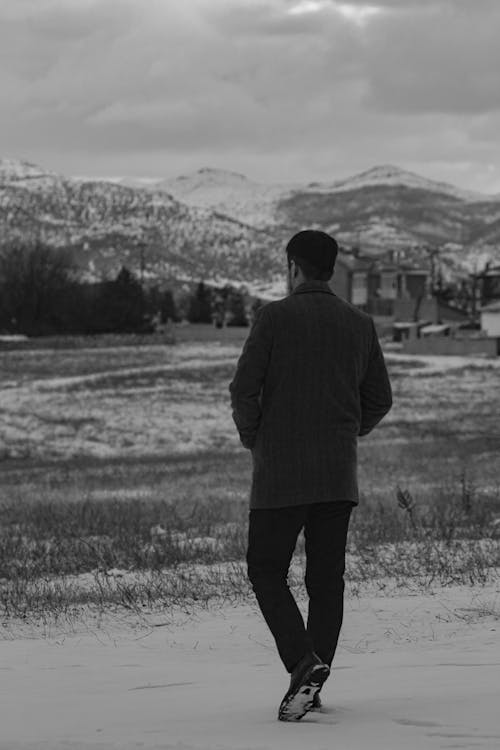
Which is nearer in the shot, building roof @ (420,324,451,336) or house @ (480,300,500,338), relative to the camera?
house @ (480,300,500,338)

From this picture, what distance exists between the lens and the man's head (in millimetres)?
6133

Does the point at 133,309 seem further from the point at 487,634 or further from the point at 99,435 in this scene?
the point at 487,634

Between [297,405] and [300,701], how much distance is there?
127 centimetres

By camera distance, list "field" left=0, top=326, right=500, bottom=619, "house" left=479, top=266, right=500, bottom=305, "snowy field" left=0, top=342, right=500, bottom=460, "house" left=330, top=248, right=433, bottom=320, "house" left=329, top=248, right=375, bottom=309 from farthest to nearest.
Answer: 1. "house" left=329, top=248, right=375, bottom=309
2. "house" left=330, top=248, right=433, bottom=320
3. "house" left=479, top=266, right=500, bottom=305
4. "snowy field" left=0, top=342, right=500, bottom=460
5. "field" left=0, top=326, right=500, bottom=619

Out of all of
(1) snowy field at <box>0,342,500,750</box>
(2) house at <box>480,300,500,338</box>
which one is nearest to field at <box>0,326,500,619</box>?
(1) snowy field at <box>0,342,500,750</box>

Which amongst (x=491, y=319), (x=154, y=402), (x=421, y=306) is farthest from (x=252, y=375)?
(x=421, y=306)

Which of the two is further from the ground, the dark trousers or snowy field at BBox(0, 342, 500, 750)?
the dark trousers

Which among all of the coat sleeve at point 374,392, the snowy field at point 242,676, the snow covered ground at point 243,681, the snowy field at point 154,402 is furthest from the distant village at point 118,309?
the coat sleeve at point 374,392

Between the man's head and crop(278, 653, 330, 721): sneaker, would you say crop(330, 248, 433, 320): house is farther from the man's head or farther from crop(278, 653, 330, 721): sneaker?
crop(278, 653, 330, 721): sneaker

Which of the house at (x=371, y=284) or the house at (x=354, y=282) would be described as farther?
the house at (x=354, y=282)

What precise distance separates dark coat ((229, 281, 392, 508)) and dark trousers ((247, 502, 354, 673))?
9 centimetres

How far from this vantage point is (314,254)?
614 cm

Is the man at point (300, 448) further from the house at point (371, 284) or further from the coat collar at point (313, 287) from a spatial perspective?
the house at point (371, 284)

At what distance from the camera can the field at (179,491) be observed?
10195 mm
